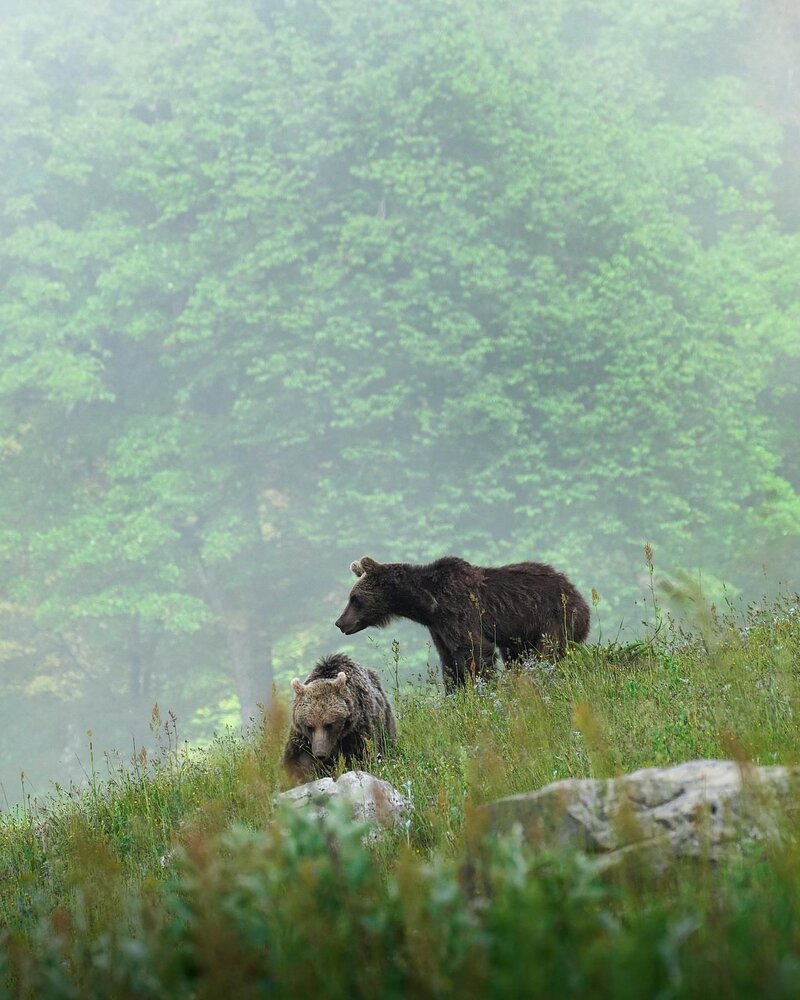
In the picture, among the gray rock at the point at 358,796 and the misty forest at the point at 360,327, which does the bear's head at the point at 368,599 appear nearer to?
the gray rock at the point at 358,796

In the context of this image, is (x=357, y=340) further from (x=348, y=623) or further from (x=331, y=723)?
(x=331, y=723)

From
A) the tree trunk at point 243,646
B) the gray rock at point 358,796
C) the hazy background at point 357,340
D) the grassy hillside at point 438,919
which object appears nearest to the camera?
the grassy hillside at point 438,919

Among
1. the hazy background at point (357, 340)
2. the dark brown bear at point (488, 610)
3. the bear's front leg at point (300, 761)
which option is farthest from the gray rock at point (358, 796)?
the hazy background at point (357, 340)

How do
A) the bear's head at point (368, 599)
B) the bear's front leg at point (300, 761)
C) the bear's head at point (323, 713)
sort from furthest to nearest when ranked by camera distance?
the bear's head at point (368, 599)
the bear's front leg at point (300, 761)
the bear's head at point (323, 713)

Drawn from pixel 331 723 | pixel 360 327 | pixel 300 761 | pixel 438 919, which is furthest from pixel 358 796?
pixel 360 327

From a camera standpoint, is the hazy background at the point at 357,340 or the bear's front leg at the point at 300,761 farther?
the hazy background at the point at 357,340

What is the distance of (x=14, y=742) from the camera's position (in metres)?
34.4

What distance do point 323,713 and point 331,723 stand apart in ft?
0.29

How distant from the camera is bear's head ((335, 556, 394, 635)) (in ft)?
40.8

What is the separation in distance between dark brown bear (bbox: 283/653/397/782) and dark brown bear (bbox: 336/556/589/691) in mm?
2302

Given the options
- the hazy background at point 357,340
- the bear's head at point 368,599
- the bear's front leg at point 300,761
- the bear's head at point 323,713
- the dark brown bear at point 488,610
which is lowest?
the bear's front leg at point 300,761

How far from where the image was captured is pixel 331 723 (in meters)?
8.35

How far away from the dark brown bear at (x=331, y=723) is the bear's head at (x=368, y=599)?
3411 millimetres

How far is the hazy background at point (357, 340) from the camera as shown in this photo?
28359 millimetres
